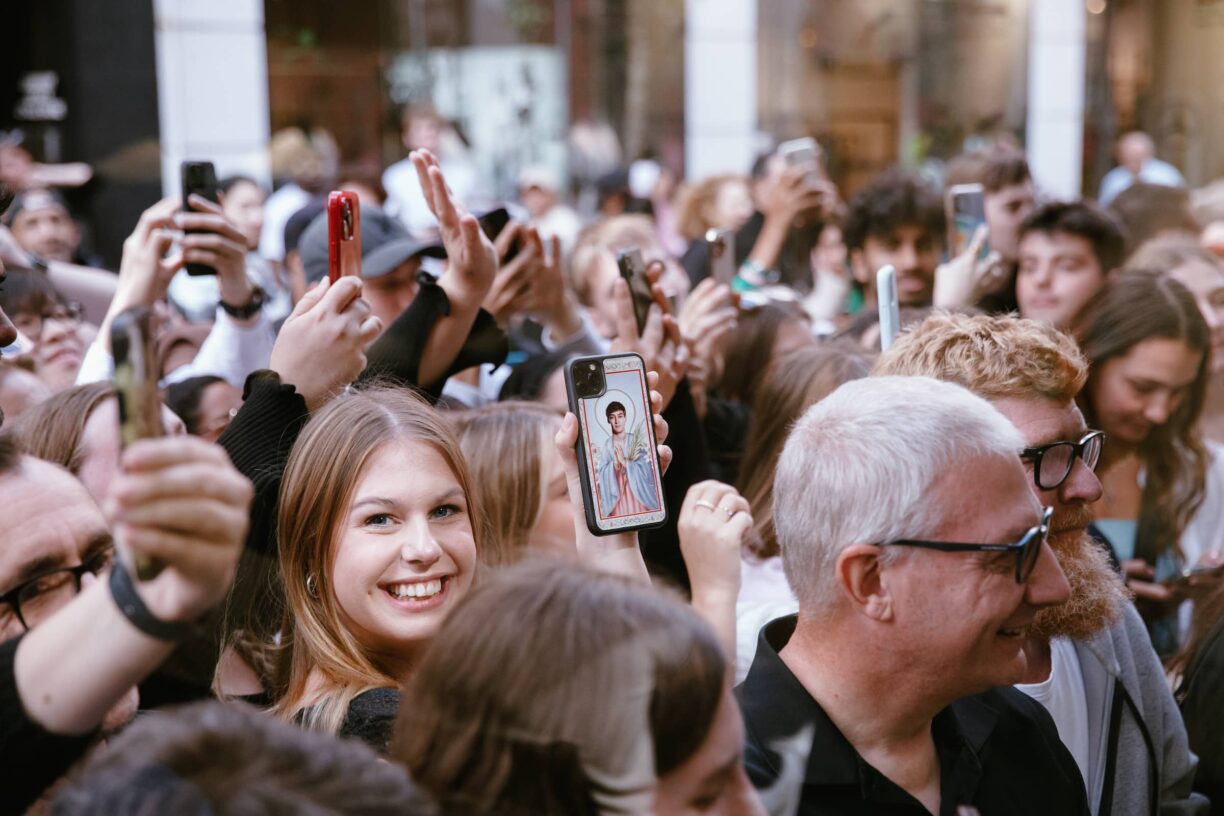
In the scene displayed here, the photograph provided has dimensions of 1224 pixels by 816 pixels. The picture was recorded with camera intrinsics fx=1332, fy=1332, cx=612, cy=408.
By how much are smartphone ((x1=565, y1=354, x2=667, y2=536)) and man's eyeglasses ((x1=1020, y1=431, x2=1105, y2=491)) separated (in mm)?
718

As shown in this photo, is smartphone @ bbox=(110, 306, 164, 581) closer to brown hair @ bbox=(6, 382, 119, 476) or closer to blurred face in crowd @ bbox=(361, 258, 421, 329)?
brown hair @ bbox=(6, 382, 119, 476)

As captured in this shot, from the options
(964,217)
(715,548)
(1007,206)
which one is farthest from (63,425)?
(1007,206)

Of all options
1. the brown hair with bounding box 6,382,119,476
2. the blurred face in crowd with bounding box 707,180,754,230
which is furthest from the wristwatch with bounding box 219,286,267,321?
the blurred face in crowd with bounding box 707,180,754,230

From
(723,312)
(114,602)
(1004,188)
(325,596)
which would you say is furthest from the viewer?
(1004,188)

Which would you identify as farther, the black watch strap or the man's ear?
the man's ear

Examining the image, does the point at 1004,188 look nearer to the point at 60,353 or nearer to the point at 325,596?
the point at 60,353

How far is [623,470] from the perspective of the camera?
2.19 meters

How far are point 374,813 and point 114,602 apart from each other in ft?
1.09

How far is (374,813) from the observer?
115 cm

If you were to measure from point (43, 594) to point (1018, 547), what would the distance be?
1329mm

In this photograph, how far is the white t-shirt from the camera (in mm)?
2428

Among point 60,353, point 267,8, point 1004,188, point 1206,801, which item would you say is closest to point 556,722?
point 1206,801

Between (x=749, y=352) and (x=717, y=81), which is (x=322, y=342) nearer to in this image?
(x=749, y=352)

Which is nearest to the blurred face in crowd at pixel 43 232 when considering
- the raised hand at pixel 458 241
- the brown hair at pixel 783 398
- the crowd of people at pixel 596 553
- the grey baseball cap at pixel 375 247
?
the crowd of people at pixel 596 553
